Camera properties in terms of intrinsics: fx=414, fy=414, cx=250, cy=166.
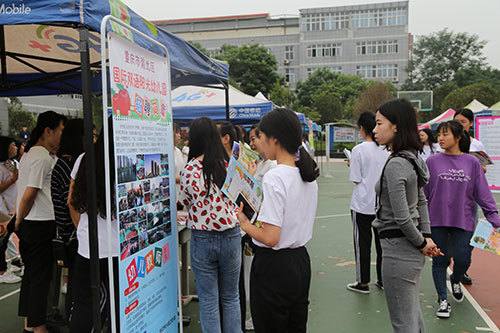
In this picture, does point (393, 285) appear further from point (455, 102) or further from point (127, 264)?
point (455, 102)

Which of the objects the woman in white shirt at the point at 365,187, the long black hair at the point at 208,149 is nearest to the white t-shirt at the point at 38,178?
the long black hair at the point at 208,149

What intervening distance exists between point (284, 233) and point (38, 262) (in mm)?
2282

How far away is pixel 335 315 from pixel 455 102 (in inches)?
1315

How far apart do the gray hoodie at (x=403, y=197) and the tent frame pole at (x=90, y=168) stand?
66.2 inches

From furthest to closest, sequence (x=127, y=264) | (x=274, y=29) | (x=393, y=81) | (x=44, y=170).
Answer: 1. (x=274, y=29)
2. (x=393, y=81)
3. (x=44, y=170)
4. (x=127, y=264)

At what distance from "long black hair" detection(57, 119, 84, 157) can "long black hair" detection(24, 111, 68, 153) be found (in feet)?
1.02

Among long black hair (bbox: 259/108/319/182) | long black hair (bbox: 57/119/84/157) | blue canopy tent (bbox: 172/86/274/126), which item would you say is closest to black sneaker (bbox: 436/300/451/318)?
long black hair (bbox: 259/108/319/182)

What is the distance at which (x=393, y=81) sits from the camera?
6362 cm

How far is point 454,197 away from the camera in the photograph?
3898mm

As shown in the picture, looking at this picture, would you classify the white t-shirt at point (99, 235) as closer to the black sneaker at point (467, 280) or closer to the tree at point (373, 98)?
the black sneaker at point (467, 280)

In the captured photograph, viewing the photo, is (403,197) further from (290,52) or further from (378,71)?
(290,52)

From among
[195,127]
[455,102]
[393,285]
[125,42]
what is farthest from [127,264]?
[455,102]

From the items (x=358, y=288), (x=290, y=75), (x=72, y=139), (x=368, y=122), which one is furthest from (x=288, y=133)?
(x=290, y=75)

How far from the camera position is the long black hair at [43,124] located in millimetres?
3281
